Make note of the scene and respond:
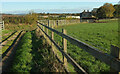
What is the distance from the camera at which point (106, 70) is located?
15.0 feet

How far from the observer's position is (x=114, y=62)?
68.9 inches

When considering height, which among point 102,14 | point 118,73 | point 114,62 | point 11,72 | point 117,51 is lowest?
point 11,72

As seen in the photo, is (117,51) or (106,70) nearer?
(117,51)

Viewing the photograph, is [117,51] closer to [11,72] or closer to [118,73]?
[118,73]

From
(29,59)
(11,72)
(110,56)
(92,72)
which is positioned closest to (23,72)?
(11,72)

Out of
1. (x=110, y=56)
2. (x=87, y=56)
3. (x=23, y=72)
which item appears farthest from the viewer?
(x=87, y=56)

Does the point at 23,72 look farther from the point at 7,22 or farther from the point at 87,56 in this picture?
the point at 7,22

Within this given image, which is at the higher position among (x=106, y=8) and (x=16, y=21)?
(x=106, y=8)

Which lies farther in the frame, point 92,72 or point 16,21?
point 16,21

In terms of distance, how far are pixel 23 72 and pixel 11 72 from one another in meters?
0.39

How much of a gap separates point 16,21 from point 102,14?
176 feet

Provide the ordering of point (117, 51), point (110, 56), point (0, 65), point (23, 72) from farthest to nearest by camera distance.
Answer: point (0, 65) → point (23, 72) → point (110, 56) → point (117, 51)

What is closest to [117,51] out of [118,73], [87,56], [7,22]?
[118,73]

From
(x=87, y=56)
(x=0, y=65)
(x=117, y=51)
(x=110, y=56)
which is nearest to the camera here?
(x=117, y=51)
